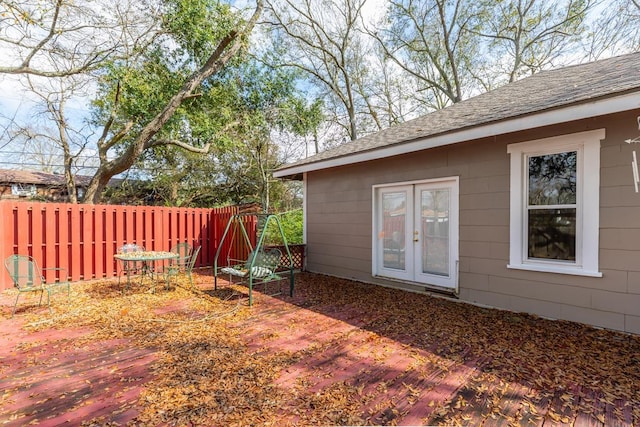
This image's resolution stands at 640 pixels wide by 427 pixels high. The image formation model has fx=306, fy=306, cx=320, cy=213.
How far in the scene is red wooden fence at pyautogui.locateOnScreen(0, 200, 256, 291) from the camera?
5852 millimetres

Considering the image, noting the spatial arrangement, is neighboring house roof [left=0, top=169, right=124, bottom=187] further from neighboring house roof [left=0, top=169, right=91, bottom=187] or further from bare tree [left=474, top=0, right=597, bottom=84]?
bare tree [left=474, top=0, right=597, bottom=84]

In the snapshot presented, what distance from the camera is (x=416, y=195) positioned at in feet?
18.6

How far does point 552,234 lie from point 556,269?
18.4 inches

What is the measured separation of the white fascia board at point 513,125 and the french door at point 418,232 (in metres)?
0.74

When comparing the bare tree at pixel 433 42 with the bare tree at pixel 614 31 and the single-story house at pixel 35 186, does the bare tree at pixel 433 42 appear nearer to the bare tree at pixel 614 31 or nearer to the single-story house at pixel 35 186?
the bare tree at pixel 614 31

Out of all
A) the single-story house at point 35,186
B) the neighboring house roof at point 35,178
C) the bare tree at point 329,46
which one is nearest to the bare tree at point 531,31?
the bare tree at point 329,46

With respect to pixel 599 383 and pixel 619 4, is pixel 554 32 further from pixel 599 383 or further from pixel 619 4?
pixel 599 383

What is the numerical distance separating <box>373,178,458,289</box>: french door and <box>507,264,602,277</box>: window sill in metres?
0.93

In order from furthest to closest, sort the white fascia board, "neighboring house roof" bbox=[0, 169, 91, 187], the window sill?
"neighboring house roof" bbox=[0, 169, 91, 187] → the window sill → the white fascia board

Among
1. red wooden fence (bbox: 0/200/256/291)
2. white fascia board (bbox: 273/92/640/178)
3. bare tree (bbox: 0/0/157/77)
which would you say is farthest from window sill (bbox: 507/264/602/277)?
bare tree (bbox: 0/0/157/77)

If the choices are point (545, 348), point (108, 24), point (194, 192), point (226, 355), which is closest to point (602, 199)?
point (545, 348)

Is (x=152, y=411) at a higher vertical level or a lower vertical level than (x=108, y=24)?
lower

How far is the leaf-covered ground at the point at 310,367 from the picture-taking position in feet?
7.16

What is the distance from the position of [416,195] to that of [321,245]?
283 centimetres
